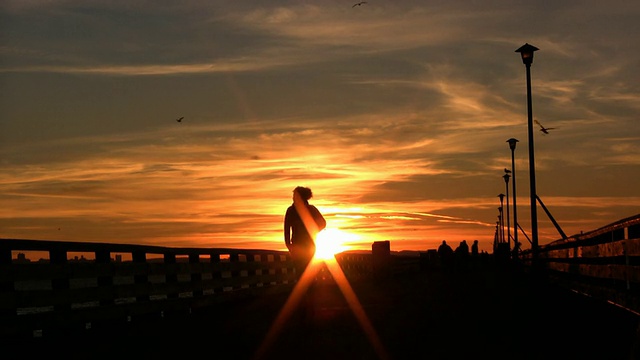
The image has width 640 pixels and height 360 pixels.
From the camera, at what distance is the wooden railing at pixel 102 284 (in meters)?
11.7

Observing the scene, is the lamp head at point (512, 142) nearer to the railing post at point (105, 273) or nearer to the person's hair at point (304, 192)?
the person's hair at point (304, 192)

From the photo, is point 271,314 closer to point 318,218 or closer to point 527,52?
point 318,218

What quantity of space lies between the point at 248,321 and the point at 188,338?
9.66 feet

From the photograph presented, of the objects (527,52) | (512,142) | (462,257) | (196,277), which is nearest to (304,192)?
(196,277)

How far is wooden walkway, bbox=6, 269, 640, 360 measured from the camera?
10578 millimetres

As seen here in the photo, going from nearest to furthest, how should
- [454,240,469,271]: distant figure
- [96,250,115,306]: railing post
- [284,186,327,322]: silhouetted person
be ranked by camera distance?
[96,250,115,306]: railing post → [284,186,327,322]: silhouetted person → [454,240,469,271]: distant figure

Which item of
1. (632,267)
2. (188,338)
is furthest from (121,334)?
(632,267)

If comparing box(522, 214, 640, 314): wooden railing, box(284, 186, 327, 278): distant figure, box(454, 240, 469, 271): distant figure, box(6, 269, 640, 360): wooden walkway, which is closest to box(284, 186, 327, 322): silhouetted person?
box(284, 186, 327, 278): distant figure

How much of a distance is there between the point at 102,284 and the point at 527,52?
83.9ft

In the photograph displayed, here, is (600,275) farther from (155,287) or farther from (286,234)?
(155,287)

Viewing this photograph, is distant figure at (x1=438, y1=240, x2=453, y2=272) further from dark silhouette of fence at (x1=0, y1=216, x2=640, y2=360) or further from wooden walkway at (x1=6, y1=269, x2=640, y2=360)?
wooden walkway at (x1=6, y1=269, x2=640, y2=360)

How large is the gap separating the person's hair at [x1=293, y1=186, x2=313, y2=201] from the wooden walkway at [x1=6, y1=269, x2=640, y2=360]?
5.23ft

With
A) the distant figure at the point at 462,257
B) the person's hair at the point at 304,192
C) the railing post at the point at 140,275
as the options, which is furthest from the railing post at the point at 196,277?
the distant figure at the point at 462,257

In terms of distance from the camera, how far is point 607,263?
747 inches
